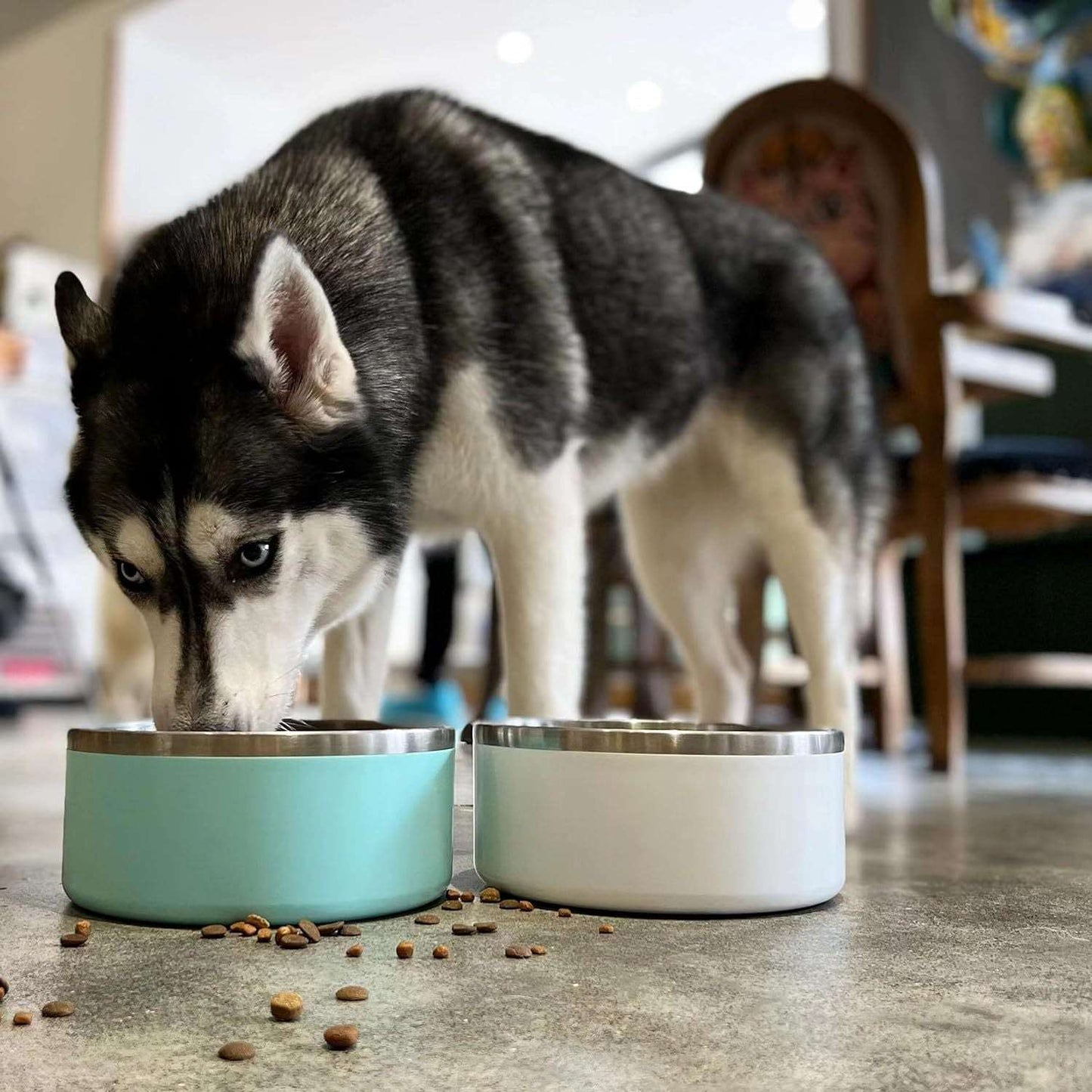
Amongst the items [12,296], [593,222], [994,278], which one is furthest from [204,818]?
[12,296]

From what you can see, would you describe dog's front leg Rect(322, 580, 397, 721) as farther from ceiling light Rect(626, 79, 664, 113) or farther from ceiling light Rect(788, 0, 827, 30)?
ceiling light Rect(626, 79, 664, 113)

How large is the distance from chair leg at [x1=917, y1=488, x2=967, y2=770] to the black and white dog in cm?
63

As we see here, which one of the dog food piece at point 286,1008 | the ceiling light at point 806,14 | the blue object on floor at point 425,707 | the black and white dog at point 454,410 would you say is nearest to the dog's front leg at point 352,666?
the black and white dog at point 454,410

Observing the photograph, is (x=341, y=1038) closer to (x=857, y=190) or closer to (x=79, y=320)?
(x=79, y=320)

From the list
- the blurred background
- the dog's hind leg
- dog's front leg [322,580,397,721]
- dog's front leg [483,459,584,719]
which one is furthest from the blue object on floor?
dog's front leg [483,459,584,719]

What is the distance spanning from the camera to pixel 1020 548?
14.1 feet

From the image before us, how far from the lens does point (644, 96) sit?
18.9 ft

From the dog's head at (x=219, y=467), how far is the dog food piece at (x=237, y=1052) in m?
0.41

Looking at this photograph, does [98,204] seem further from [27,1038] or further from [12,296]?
[27,1038]

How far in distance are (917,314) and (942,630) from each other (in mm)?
725

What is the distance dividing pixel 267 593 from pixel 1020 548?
148 inches

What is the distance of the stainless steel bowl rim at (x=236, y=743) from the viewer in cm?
97

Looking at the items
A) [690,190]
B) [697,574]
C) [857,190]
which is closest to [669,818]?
[697,574]

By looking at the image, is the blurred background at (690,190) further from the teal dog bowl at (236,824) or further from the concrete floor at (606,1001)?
the concrete floor at (606,1001)
